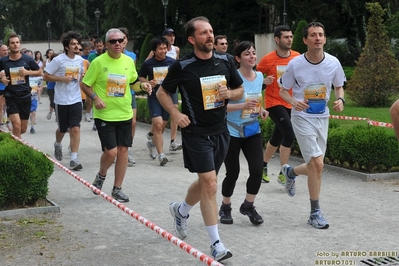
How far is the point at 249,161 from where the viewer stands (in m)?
7.38

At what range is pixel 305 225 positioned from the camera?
725 cm

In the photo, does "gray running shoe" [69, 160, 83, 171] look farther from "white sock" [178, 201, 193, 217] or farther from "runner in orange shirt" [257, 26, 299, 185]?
"white sock" [178, 201, 193, 217]

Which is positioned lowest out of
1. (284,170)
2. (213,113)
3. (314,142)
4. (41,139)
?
(41,139)

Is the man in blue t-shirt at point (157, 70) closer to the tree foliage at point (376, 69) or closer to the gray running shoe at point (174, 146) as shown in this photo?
the gray running shoe at point (174, 146)

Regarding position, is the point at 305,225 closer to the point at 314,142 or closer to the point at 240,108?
the point at 314,142

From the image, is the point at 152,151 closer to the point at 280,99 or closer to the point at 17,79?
the point at 17,79

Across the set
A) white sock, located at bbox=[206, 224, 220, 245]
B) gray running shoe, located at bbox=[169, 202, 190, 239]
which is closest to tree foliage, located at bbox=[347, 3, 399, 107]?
gray running shoe, located at bbox=[169, 202, 190, 239]

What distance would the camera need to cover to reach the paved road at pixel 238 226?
20.2 ft

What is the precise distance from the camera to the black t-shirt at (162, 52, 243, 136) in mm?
6094

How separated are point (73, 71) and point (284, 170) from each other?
4.52 metres

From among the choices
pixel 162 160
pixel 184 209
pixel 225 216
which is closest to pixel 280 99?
pixel 225 216

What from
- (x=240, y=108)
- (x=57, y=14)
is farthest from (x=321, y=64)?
(x=57, y=14)

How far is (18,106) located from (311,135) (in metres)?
6.71

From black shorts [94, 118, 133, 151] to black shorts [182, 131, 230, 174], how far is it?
2.58m
